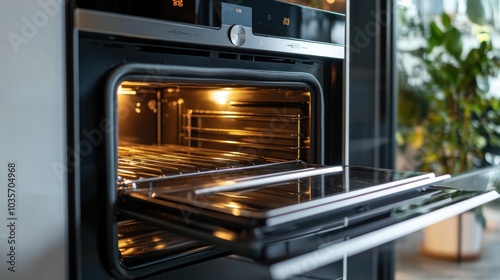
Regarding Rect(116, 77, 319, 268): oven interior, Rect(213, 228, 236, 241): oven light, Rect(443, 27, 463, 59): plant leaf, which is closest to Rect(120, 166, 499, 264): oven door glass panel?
Rect(213, 228, 236, 241): oven light

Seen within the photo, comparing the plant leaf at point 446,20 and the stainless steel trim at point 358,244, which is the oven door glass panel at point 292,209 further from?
the plant leaf at point 446,20

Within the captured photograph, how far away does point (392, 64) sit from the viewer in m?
1.81

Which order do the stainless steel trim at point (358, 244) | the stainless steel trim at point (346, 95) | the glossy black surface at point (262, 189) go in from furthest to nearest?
the stainless steel trim at point (346, 95), the glossy black surface at point (262, 189), the stainless steel trim at point (358, 244)

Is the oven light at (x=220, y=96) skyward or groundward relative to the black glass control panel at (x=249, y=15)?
groundward

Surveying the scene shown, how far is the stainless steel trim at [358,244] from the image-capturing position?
2.26 ft

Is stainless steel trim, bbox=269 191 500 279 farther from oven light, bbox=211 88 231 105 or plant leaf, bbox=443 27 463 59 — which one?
plant leaf, bbox=443 27 463 59

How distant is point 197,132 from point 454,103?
158 centimetres

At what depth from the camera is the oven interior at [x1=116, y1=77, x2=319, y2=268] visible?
3.65 ft

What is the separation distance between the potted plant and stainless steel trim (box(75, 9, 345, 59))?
150 centimetres

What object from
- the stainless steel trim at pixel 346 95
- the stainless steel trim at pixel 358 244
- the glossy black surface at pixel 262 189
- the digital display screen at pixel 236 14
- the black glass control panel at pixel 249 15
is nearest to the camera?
the stainless steel trim at pixel 358 244

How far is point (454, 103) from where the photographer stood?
259 cm

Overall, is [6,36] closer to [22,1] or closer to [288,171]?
[22,1]

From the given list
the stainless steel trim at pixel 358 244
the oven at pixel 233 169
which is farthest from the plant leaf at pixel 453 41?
the stainless steel trim at pixel 358 244

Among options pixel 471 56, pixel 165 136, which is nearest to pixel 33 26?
pixel 165 136
